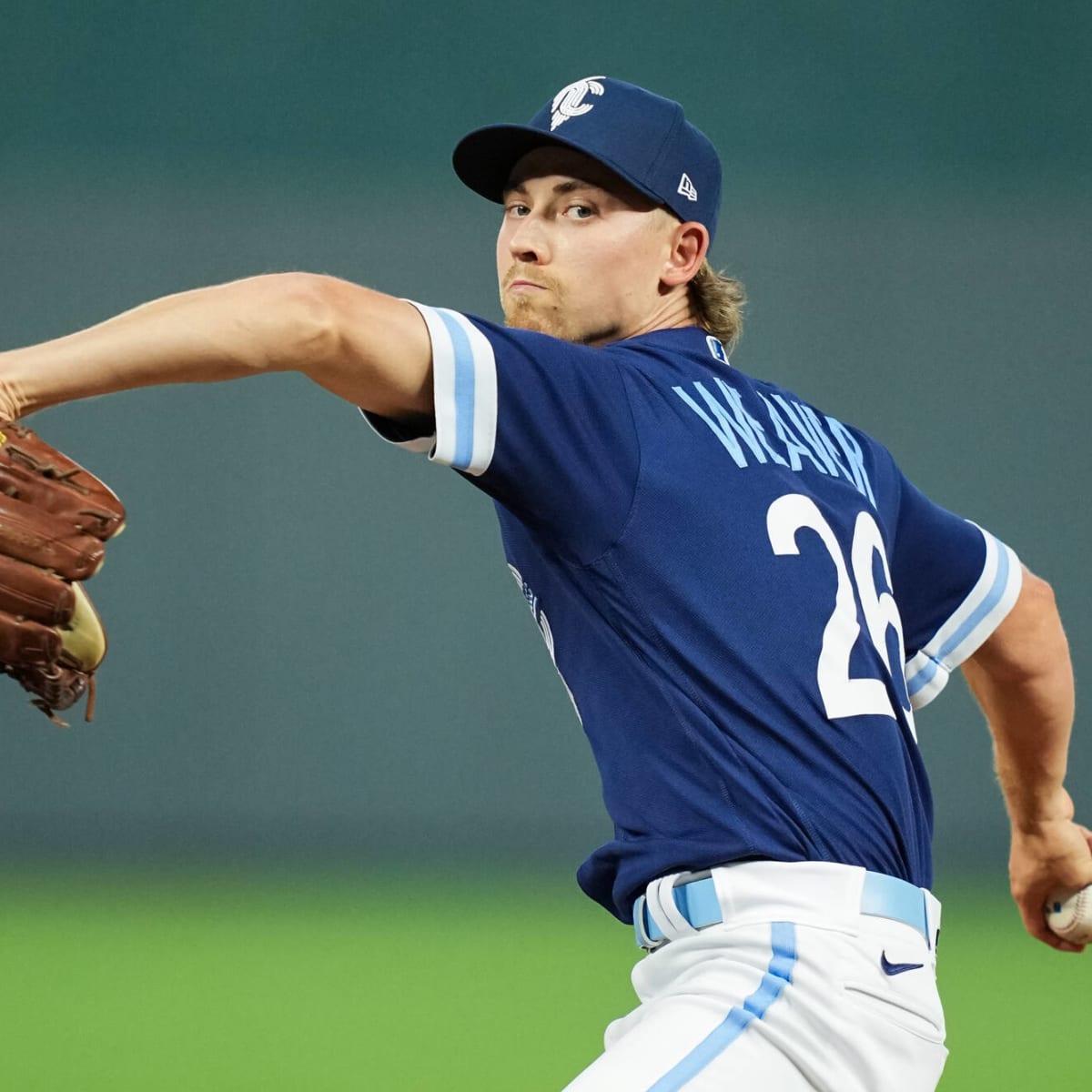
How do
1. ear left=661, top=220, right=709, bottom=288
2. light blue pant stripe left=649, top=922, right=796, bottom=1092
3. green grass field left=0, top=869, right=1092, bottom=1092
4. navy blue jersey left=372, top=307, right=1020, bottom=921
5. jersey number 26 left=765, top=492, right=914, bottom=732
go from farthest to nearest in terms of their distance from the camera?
green grass field left=0, top=869, right=1092, bottom=1092
ear left=661, top=220, right=709, bottom=288
jersey number 26 left=765, top=492, right=914, bottom=732
navy blue jersey left=372, top=307, right=1020, bottom=921
light blue pant stripe left=649, top=922, right=796, bottom=1092

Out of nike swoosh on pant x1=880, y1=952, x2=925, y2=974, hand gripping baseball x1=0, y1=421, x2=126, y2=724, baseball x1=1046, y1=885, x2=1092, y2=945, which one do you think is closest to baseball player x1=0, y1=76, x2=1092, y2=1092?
nike swoosh on pant x1=880, y1=952, x2=925, y2=974

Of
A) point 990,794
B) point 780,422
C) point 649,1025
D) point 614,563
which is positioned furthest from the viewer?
point 990,794

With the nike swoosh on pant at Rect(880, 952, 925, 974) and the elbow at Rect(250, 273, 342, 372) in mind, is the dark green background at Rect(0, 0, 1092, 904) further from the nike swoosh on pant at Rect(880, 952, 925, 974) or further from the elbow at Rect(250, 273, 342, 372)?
the elbow at Rect(250, 273, 342, 372)

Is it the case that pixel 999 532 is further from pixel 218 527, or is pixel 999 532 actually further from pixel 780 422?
pixel 780 422

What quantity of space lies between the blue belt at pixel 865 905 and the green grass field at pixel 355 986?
1843 millimetres

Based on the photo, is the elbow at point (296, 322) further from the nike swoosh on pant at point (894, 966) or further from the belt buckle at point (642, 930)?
the nike swoosh on pant at point (894, 966)

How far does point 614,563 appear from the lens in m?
1.55

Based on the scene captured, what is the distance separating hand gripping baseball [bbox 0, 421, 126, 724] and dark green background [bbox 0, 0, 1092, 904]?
4.62 m

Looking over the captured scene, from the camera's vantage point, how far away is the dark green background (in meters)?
6.14

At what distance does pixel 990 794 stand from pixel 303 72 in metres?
4.10

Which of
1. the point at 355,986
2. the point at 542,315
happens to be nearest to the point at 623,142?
the point at 542,315

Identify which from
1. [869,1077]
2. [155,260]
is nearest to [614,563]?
[869,1077]

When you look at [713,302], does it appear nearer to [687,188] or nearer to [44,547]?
[687,188]

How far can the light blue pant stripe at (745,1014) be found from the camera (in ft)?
4.51
